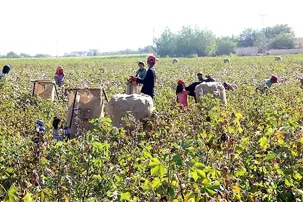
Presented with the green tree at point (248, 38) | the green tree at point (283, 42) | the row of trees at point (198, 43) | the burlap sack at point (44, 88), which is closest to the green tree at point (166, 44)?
the row of trees at point (198, 43)

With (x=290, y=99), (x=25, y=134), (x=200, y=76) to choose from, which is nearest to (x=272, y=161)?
(x=25, y=134)

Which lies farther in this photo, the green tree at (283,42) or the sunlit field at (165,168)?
the green tree at (283,42)

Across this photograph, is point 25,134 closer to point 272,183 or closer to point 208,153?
point 208,153

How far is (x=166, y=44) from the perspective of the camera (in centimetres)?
9975

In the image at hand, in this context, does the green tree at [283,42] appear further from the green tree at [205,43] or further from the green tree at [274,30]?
the green tree at [274,30]

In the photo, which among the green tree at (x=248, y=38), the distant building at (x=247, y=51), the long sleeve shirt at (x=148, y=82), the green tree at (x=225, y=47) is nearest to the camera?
the long sleeve shirt at (x=148, y=82)

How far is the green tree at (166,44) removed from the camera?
98312 millimetres

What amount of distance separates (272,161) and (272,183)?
2.26 feet

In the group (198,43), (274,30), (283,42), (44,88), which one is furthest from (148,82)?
(274,30)

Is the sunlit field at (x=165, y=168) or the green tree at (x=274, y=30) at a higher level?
the green tree at (x=274, y=30)

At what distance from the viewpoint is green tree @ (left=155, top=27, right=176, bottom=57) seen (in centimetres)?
9831

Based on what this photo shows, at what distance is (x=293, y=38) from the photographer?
336 ft

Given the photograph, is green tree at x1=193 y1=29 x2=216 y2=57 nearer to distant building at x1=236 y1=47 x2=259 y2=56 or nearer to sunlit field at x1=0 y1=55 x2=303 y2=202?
distant building at x1=236 y1=47 x2=259 y2=56

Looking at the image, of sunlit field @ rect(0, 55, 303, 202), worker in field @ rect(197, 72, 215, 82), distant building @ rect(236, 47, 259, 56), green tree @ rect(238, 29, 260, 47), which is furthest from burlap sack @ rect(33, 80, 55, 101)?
green tree @ rect(238, 29, 260, 47)
